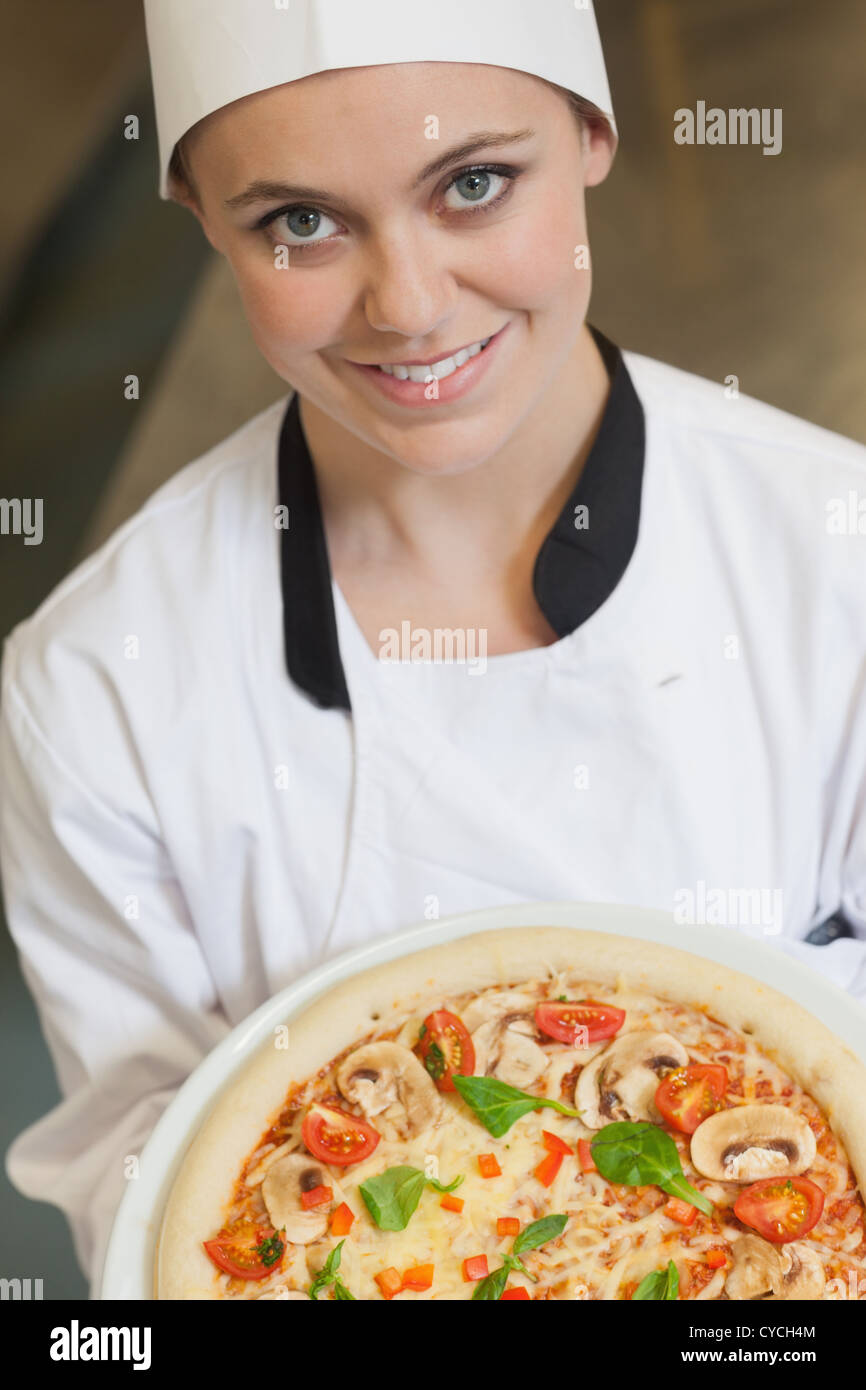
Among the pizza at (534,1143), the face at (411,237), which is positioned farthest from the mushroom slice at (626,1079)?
the face at (411,237)

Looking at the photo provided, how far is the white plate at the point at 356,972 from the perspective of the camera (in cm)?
94

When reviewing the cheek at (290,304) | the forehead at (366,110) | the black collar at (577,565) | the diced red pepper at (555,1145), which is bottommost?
the diced red pepper at (555,1145)

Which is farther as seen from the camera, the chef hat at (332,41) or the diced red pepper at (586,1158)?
the diced red pepper at (586,1158)

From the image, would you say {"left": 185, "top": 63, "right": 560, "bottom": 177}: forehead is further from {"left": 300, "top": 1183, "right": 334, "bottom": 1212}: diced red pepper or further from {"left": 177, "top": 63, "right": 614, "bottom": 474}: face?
{"left": 300, "top": 1183, "right": 334, "bottom": 1212}: diced red pepper

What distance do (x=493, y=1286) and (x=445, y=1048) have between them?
18cm

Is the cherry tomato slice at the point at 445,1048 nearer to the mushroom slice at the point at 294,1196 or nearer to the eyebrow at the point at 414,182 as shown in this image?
the mushroom slice at the point at 294,1196

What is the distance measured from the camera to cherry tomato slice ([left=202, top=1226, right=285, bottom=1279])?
0.90 m

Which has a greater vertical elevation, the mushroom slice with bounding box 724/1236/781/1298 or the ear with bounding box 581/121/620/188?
the ear with bounding box 581/121/620/188

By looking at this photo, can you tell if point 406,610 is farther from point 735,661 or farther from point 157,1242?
point 157,1242

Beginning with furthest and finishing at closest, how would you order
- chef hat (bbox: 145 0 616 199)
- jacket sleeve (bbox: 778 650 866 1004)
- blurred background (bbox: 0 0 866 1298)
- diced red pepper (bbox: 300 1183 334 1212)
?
1. blurred background (bbox: 0 0 866 1298)
2. jacket sleeve (bbox: 778 650 866 1004)
3. diced red pepper (bbox: 300 1183 334 1212)
4. chef hat (bbox: 145 0 616 199)

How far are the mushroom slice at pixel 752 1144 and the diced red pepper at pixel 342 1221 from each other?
244mm

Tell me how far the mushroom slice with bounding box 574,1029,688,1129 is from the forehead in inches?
25.3

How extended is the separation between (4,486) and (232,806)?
178 cm

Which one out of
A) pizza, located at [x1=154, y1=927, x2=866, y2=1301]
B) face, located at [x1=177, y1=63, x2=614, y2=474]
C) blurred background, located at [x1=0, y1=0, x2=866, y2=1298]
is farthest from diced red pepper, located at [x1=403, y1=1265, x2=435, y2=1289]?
blurred background, located at [x1=0, y1=0, x2=866, y2=1298]
